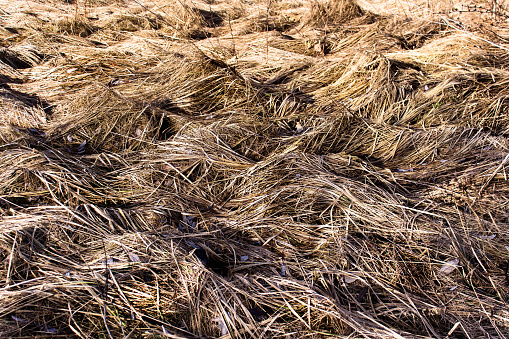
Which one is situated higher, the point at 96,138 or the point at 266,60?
the point at 266,60

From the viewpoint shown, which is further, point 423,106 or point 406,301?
point 423,106

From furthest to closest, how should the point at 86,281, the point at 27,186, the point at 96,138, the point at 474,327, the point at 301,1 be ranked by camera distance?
the point at 301,1, the point at 96,138, the point at 27,186, the point at 86,281, the point at 474,327

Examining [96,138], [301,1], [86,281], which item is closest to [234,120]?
[96,138]

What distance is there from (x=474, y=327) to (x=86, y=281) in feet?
5.46

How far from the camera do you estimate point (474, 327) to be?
1496 millimetres

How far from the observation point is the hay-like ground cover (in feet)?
5.08

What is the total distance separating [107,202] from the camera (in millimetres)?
2129

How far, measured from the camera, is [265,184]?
7.18 ft

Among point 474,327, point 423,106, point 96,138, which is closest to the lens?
point 474,327

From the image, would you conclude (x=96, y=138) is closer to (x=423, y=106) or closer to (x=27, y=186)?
(x=27, y=186)

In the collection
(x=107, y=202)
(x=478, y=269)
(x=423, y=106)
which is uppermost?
(x=423, y=106)

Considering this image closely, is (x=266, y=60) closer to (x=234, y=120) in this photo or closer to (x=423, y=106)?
(x=234, y=120)

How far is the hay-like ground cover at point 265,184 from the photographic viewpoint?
5.08 ft

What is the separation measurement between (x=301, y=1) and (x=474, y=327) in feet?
15.0
